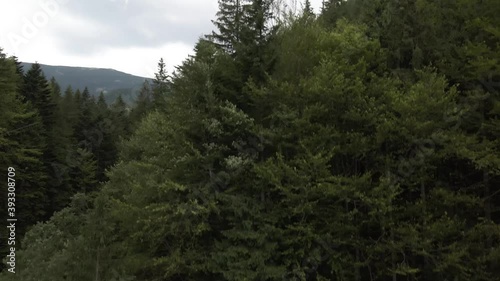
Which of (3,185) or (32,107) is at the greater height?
(32,107)

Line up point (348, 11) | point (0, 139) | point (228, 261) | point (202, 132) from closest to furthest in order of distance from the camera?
point (228, 261)
point (202, 132)
point (0, 139)
point (348, 11)

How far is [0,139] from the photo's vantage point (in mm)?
28078

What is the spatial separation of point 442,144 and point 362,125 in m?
3.32

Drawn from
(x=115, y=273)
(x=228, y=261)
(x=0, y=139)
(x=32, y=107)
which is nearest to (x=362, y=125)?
(x=228, y=261)

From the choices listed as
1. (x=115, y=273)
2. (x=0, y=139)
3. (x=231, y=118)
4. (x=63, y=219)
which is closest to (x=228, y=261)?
(x=115, y=273)

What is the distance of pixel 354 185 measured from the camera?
1617 cm

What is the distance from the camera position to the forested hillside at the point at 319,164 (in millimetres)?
15867

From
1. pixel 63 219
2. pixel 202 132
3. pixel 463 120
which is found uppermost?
pixel 463 120

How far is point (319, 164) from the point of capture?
16219 millimetres

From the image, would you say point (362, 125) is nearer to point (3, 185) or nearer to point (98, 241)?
point (98, 241)

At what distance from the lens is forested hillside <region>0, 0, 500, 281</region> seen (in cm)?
1587

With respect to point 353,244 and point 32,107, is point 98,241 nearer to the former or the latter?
point 353,244

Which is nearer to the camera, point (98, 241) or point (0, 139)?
point (98, 241)

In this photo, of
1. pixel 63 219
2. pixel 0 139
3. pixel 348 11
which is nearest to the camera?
pixel 63 219
